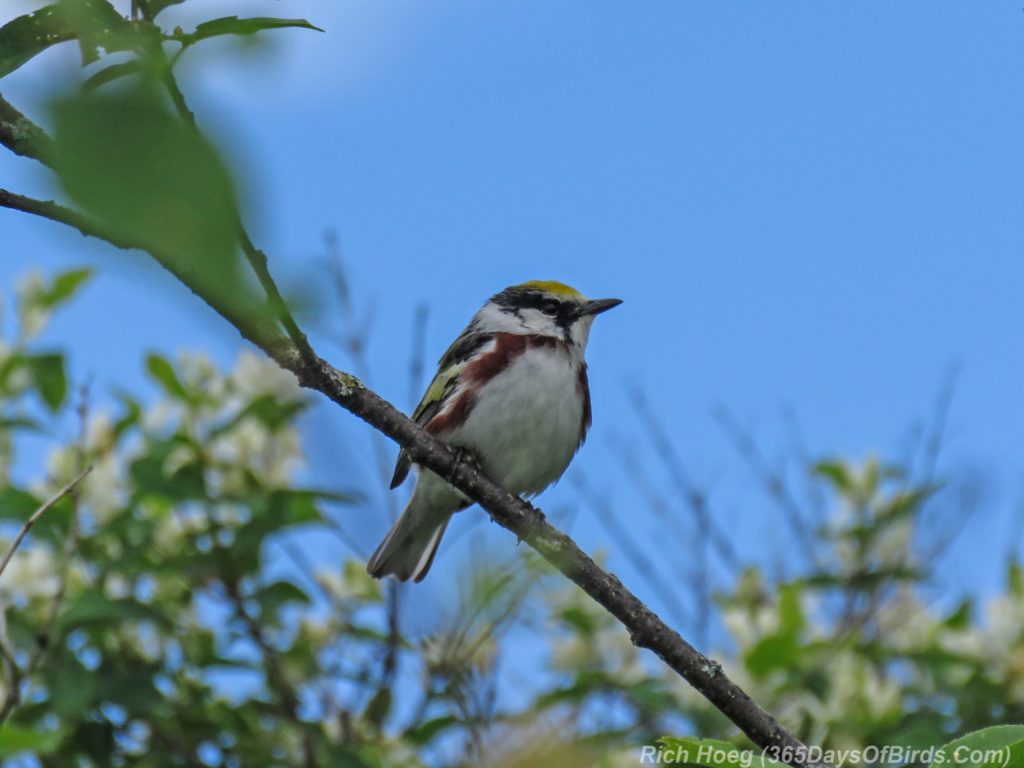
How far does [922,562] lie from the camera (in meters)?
6.54

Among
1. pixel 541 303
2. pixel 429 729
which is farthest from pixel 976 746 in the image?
pixel 541 303

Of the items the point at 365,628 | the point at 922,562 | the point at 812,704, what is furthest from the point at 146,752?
the point at 922,562

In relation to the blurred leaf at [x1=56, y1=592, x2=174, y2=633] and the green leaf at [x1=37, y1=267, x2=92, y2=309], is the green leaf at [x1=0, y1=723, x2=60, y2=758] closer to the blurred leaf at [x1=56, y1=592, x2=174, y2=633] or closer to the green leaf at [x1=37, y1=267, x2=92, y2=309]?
the blurred leaf at [x1=56, y1=592, x2=174, y2=633]

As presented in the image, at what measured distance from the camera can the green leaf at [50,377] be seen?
527 centimetres

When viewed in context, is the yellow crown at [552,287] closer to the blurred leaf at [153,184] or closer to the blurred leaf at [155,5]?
the blurred leaf at [155,5]

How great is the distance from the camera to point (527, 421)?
5246mm

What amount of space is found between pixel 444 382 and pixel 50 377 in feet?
5.35

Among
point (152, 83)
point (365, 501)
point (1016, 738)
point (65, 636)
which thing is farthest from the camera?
point (365, 501)

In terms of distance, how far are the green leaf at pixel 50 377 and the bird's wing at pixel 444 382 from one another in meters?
1.44

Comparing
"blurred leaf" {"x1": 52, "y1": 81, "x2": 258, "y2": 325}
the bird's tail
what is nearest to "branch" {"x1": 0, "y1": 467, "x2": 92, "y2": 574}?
"blurred leaf" {"x1": 52, "y1": 81, "x2": 258, "y2": 325}

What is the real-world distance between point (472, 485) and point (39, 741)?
106cm

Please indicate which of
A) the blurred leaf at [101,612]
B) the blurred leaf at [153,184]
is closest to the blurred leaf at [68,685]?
the blurred leaf at [101,612]

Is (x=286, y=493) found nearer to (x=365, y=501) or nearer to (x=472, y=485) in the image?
(x=365, y=501)

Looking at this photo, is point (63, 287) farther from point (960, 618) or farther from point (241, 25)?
point (241, 25)
